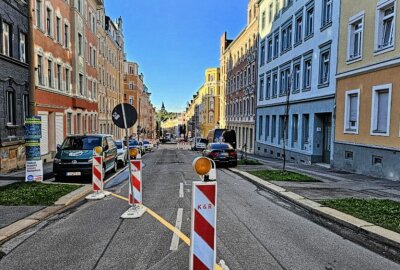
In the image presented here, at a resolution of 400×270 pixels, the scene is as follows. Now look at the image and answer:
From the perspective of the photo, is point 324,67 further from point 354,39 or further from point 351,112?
point 351,112

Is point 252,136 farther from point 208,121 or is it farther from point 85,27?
point 208,121

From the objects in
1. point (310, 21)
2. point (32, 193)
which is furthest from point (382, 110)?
point (32, 193)

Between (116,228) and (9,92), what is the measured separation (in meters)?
13.9

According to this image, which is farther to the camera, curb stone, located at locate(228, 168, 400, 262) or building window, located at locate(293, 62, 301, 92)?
building window, located at locate(293, 62, 301, 92)

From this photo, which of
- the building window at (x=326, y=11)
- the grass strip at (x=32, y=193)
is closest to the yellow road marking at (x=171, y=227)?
the grass strip at (x=32, y=193)

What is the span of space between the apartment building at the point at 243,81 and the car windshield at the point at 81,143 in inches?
810

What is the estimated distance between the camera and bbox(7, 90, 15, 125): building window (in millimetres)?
16956

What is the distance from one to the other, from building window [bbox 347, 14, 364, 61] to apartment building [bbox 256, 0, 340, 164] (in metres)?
1.50

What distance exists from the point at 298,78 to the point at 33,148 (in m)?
19.4

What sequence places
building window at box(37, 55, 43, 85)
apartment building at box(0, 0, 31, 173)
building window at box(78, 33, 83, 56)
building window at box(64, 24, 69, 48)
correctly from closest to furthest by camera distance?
apartment building at box(0, 0, 31, 173) < building window at box(37, 55, 43, 85) < building window at box(64, 24, 69, 48) < building window at box(78, 33, 83, 56)

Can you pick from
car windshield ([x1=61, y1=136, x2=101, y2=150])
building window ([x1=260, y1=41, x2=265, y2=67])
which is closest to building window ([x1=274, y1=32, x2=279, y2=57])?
building window ([x1=260, y1=41, x2=265, y2=67])

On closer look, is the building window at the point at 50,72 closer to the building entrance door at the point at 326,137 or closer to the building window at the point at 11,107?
the building window at the point at 11,107

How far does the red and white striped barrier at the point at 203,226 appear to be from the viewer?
3906 mm

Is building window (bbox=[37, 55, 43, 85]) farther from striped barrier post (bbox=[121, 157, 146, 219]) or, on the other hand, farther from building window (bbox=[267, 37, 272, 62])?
building window (bbox=[267, 37, 272, 62])
